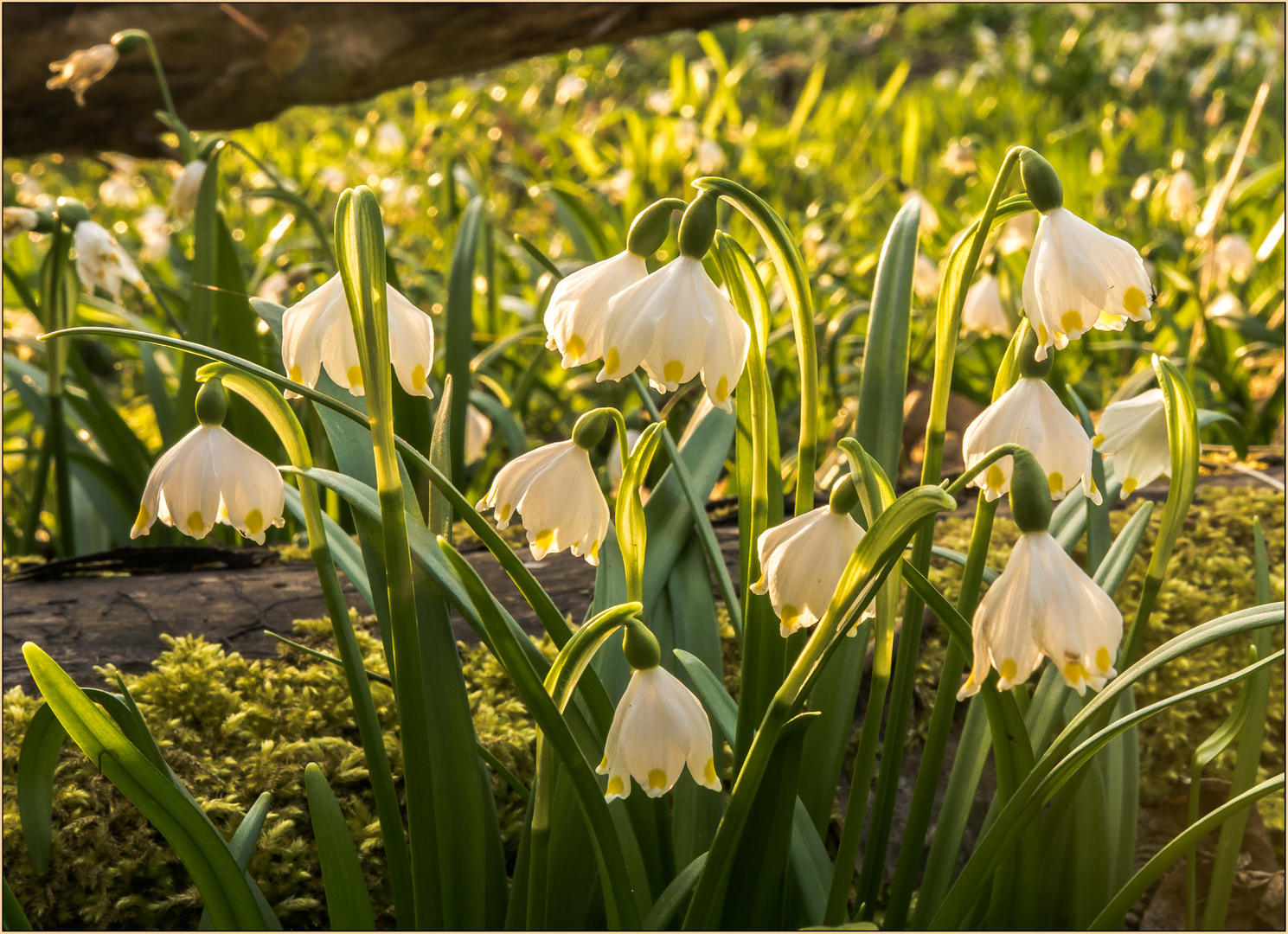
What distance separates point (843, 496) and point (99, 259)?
1.56 metres

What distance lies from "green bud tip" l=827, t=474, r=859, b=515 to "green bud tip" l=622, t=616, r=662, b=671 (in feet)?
0.56

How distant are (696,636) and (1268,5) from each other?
34.7ft

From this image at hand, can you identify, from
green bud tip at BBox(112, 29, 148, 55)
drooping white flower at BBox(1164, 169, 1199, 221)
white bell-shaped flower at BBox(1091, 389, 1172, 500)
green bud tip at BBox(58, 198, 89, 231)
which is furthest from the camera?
drooping white flower at BBox(1164, 169, 1199, 221)

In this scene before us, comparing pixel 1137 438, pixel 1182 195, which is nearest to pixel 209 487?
pixel 1137 438

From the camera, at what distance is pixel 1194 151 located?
5.48 meters

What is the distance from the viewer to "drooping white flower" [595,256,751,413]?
27.1 inches

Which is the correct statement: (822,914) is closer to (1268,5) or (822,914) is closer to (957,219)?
(957,219)

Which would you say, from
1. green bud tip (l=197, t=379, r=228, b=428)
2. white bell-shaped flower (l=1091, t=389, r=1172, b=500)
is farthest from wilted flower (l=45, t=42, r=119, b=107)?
white bell-shaped flower (l=1091, t=389, r=1172, b=500)

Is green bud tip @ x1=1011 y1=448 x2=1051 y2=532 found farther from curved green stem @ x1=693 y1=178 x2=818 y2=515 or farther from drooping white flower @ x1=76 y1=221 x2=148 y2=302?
drooping white flower @ x1=76 y1=221 x2=148 y2=302

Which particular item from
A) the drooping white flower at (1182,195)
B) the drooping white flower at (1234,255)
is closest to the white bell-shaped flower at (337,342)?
the drooping white flower at (1234,255)

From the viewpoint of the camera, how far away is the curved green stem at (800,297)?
758mm

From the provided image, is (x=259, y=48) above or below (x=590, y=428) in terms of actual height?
above

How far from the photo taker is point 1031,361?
800 mm

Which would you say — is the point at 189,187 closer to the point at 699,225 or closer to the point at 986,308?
the point at 699,225
